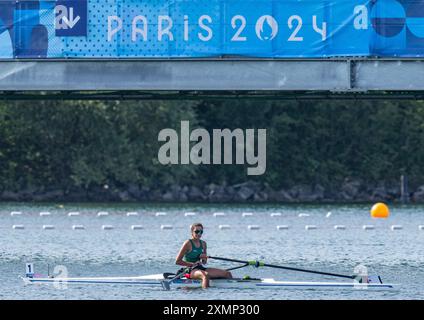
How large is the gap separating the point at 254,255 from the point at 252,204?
137 ft

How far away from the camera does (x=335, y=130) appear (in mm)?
110875

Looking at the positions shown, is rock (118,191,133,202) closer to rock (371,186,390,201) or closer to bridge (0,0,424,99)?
rock (371,186,390,201)

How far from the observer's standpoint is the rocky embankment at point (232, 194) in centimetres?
9950

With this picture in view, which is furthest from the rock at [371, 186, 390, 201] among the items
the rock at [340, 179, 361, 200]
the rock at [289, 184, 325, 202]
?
the rock at [289, 184, 325, 202]

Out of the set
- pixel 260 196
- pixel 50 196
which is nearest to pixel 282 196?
Answer: pixel 260 196

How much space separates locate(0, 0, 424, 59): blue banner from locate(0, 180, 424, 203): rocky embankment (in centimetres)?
5485

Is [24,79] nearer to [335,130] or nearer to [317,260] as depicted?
[317,260]

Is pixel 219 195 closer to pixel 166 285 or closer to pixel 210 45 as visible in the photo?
pixel 210 45

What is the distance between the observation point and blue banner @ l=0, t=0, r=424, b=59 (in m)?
44.1

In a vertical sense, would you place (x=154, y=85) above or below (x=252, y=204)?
above

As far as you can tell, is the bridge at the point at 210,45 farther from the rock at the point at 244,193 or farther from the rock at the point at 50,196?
the rock at the point at 244,193

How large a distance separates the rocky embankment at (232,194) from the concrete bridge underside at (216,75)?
55.0 metres

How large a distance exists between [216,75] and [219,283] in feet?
20.7

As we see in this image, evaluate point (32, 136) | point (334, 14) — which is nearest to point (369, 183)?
point (32, 136)
